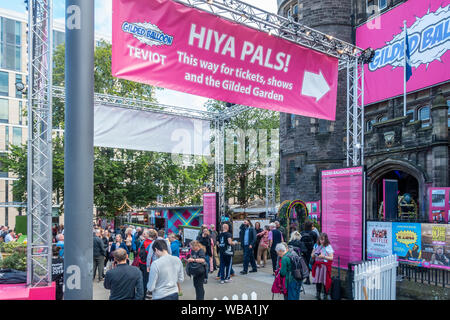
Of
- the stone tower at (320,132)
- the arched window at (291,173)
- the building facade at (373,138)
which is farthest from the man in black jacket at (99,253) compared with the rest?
the arched window at (291,173)

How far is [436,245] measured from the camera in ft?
31.7

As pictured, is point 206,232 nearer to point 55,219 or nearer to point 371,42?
point 371,42

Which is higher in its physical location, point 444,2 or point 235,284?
point 444,2

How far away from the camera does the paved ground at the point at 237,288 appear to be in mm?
9090

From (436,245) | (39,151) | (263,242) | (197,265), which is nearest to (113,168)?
(263,242)

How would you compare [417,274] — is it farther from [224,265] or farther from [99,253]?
[99,253]

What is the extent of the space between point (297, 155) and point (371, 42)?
809 cm

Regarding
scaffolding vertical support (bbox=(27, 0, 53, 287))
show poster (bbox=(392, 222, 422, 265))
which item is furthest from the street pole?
show poster (bbox=(392, 222, 422, 265))

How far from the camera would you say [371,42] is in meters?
21.1

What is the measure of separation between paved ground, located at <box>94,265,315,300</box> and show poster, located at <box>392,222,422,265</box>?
110 inches

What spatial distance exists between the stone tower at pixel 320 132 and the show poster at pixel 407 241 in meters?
12.1

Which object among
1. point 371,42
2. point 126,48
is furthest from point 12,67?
point 126,48

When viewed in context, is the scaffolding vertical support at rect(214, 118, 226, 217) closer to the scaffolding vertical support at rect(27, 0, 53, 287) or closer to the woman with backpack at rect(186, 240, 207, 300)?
the woman with backpack at rect(186, 240, 207, 300)

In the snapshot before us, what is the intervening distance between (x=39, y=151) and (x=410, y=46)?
18.1 meters
